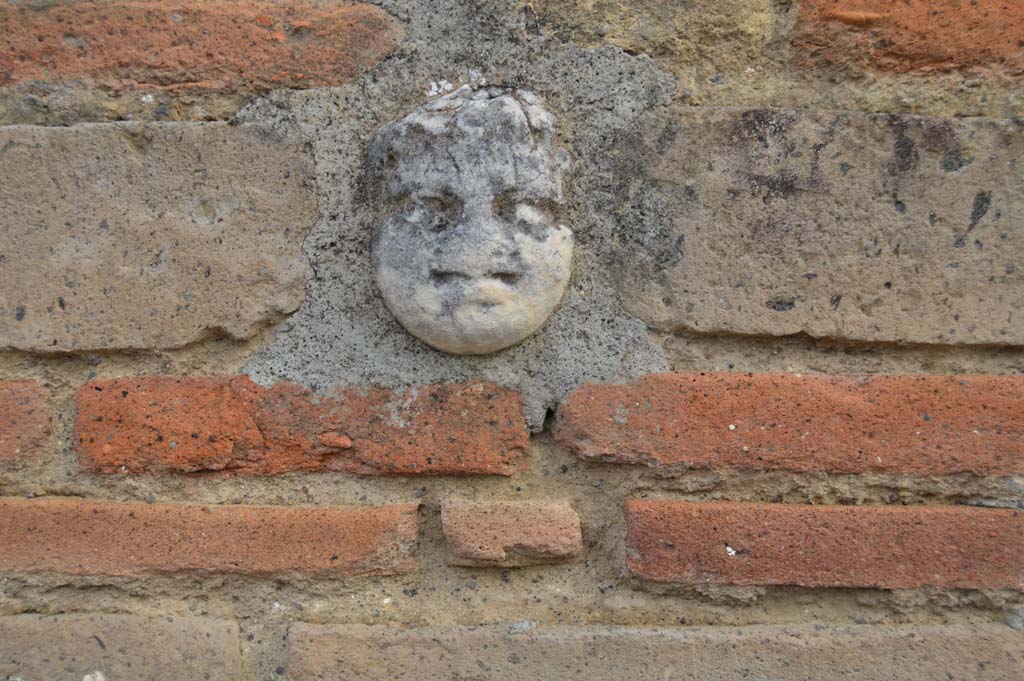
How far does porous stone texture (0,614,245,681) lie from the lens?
92cm

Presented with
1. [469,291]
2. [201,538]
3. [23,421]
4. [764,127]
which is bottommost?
[201,538]

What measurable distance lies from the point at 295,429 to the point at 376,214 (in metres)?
0.30

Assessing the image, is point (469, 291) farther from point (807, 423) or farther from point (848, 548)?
point (848, 548)

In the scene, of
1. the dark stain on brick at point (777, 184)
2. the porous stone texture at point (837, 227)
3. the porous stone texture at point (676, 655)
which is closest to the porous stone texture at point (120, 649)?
the porous stone texture at point (676, 655)

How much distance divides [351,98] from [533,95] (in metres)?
0.24

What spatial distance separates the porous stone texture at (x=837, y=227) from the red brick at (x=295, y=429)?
0.90 ft

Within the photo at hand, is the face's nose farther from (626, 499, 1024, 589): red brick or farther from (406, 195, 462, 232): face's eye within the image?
(626, 499, 1024, 589): red brick

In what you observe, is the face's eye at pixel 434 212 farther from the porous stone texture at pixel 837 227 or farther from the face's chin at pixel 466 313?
the porous stone texture at pixel 837 227

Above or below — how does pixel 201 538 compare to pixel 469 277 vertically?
below

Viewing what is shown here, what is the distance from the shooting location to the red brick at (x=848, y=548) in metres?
0.90

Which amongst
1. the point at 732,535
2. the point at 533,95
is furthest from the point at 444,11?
the point at 732,535

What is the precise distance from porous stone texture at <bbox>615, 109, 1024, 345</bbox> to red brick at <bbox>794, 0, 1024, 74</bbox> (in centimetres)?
8

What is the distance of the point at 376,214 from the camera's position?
37.8 inches

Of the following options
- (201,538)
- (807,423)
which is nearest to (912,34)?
(807,423)
